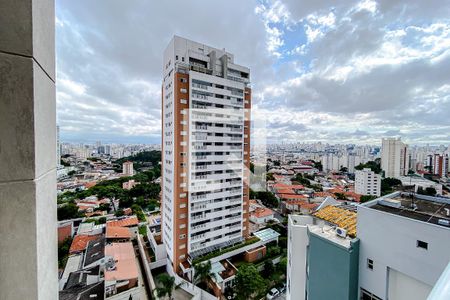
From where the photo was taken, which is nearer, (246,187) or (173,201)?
(173,201)

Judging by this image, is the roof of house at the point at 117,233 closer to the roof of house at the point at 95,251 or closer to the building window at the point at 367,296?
the roof of house at the point at 95,251

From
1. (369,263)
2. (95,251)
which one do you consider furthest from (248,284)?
(95,251)

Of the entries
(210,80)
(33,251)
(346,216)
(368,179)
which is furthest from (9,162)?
(368,179)

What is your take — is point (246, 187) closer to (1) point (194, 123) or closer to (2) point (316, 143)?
(1) point (194, 123)

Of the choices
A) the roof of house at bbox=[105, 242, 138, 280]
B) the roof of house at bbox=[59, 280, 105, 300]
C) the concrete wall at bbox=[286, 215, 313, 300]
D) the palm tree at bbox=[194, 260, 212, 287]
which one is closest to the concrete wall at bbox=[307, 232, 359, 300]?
the concrete wall at bbox=[286, 215, 313, 300]

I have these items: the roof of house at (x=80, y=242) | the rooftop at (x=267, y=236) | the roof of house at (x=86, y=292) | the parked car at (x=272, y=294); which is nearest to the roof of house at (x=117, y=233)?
the roof of house at (x=80, y=242)
